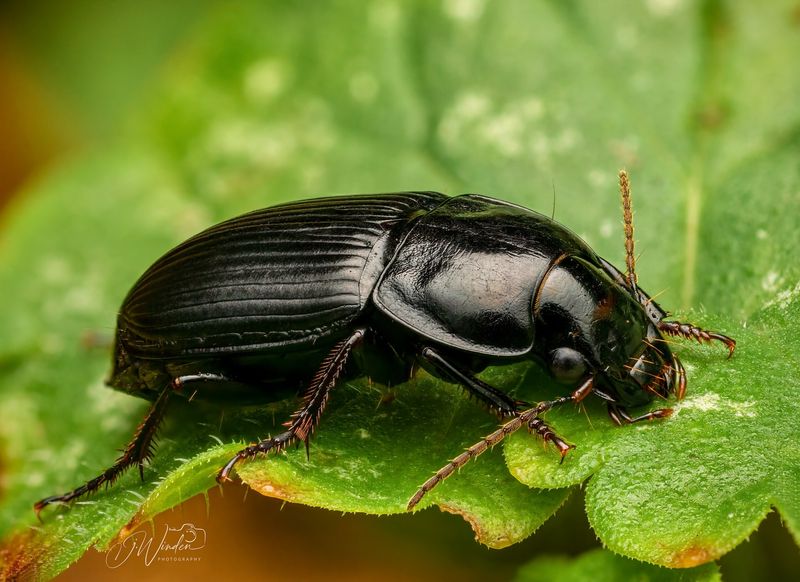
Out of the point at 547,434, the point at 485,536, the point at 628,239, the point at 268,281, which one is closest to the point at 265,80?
the point at 268,281

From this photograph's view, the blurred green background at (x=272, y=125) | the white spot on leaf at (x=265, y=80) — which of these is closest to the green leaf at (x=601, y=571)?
the blurred green background at (x=272, y=125)

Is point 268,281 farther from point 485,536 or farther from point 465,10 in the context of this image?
point 465,10

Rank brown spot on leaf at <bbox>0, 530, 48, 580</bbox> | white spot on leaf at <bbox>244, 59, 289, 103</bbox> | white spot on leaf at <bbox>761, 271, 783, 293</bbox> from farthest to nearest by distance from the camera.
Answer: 1. white spot on leaf at <bbox>244, 59, 289, 103</bbox>
2. white spot on leaf at <bbox>761, 271, 783, 293</bbox>
3. brown spot on leaf at <bbox>0, 530, 48, 580</bbox>

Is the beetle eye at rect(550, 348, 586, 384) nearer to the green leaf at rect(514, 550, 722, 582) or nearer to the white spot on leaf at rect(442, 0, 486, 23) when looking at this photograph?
the green leaf at rect(514, 550, 722, 582)

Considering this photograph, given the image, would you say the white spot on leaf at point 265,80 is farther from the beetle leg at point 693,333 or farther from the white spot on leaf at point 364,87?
the beetle leg at point 693,333

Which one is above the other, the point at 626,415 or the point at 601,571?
the point at 626,415

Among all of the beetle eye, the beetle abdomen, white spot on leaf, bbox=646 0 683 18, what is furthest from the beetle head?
white spot on leaf, bbox=646 0 683 18

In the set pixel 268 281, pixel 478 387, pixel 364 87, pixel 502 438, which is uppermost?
pixel 364 87
